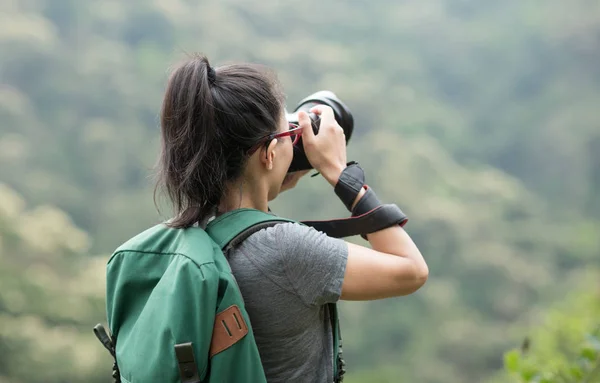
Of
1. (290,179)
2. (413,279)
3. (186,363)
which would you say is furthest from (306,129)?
(186,363)

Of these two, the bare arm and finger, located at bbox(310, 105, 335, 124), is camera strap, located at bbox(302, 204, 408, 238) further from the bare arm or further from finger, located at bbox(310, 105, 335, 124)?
finger, located at bbox(310, 105, 335, 124)

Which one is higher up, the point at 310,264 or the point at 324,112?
the point at 324,112

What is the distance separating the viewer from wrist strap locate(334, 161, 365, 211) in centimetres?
82

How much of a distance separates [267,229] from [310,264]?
67 mm

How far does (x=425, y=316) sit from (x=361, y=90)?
4.43 meters

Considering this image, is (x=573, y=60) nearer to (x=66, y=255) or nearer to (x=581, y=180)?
(x=581, y=180)

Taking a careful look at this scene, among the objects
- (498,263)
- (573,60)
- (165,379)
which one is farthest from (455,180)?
(165,379)

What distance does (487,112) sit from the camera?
43.3 feet

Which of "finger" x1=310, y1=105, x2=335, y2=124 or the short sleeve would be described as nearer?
the short sleeve

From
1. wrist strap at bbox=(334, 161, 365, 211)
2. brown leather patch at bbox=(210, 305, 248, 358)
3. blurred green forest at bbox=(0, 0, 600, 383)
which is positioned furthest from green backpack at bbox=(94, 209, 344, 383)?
blurred green forest at bbox=(0, 0, 600, 383)

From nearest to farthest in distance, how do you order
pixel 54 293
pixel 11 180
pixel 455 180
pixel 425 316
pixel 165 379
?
1. pixel 165 379
2. pixel 54 293
3. pixel 11 180
4. pixel 425 316
5. pixel 455 180

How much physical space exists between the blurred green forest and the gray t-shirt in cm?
602

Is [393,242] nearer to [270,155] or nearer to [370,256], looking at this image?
[370,256]

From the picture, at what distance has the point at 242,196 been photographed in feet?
2.65
